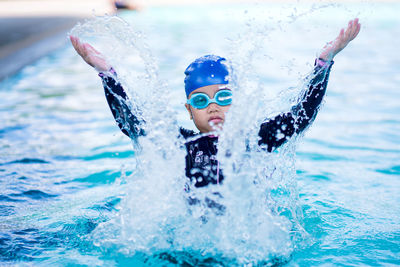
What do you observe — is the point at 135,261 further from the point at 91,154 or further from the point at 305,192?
the point at 91,154

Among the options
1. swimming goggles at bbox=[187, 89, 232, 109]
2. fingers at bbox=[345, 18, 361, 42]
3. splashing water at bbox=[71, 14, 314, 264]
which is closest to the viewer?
splashing water at bbox=[71, 14, 314, 264]

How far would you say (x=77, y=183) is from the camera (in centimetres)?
455

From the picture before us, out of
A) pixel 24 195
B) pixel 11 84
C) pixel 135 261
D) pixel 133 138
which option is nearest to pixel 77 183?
pixel 24 195

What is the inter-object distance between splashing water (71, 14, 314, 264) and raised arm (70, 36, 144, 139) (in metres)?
0.06

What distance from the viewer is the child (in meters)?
3.02

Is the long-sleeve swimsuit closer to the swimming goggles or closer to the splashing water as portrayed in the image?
the splashing water

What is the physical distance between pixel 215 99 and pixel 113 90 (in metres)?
0.68

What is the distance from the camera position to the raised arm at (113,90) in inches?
120

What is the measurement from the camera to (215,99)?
3014 mm

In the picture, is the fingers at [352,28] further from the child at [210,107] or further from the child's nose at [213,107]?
the child's nose at [213,107]

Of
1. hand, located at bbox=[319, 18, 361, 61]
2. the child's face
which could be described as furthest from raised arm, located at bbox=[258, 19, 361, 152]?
the child's face

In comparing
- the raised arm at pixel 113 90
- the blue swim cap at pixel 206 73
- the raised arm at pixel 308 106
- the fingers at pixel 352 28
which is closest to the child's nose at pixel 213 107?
the blue swim cap at pixel 206 73

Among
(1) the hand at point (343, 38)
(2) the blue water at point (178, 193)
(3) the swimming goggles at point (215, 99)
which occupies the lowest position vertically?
(2) the blue water at point (178, 193)

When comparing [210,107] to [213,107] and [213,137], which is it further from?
[213,137]
